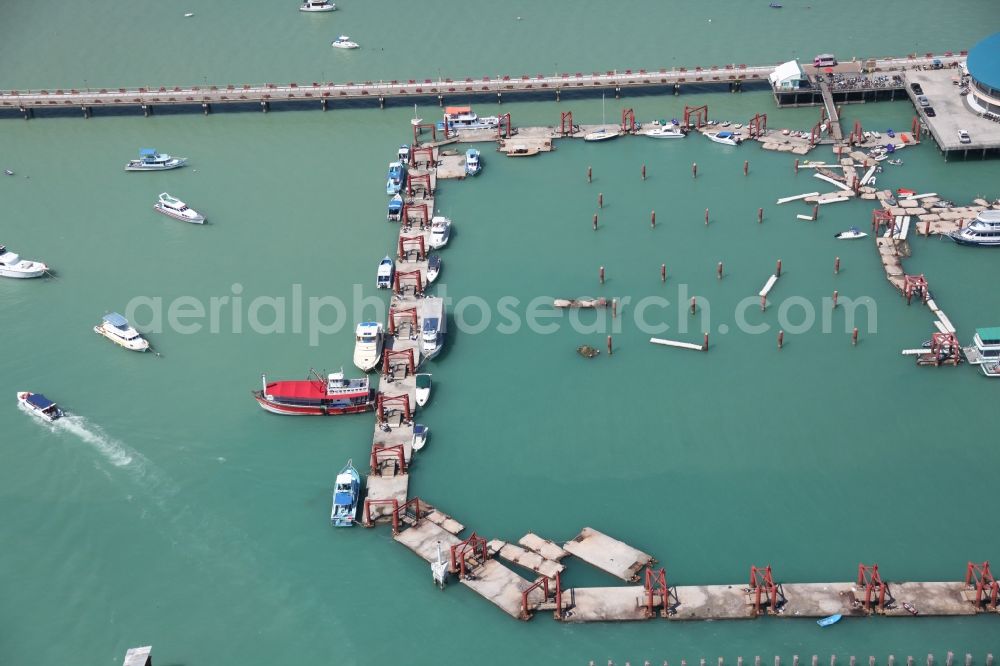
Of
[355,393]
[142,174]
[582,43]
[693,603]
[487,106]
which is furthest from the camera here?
[582,43]

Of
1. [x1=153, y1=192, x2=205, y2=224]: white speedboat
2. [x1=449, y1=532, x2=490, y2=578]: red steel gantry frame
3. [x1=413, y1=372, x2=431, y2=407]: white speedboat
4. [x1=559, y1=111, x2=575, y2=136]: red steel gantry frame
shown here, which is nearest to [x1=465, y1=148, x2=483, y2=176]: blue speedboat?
[x1=559, y1=111, x2=575, y2=136]: red steel gantry frame

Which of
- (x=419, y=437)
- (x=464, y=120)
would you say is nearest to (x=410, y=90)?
(x=464, y=120)

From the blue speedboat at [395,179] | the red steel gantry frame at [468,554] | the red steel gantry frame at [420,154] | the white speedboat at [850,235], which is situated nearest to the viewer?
the red steel gantry frame at [468,554]

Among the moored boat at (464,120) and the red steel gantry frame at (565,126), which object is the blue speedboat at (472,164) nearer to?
the moored boat at (464,120)

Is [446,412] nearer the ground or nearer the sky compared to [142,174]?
nearer the ground

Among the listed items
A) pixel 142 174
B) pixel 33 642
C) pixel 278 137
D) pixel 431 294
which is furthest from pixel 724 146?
pixel 33 642

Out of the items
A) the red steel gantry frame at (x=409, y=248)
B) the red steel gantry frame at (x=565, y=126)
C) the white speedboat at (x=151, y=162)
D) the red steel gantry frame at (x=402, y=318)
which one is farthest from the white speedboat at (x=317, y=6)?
the red steel gantry frame at (x=402, y=318)

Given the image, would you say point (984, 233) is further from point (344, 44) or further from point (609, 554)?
point (344, 44)

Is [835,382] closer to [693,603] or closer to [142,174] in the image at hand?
[693,603]
